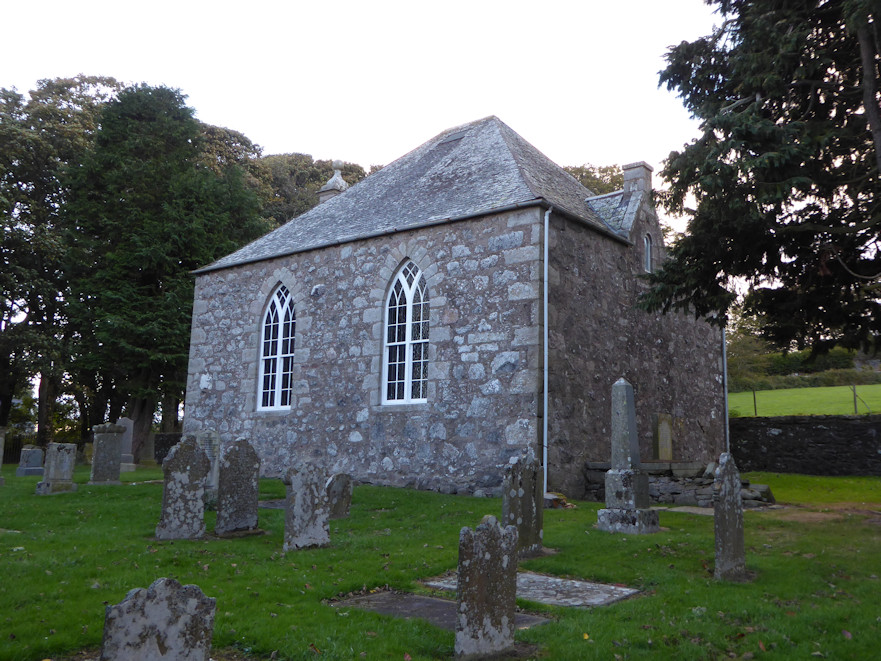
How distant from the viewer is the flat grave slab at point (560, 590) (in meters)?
6.97

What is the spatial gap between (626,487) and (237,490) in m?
5.80

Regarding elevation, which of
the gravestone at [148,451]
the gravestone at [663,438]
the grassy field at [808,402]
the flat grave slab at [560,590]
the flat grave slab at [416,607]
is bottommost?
the flat grave slab at [416,607]

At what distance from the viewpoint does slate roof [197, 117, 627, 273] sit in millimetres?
16703

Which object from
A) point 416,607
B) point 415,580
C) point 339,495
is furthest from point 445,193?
point 416,607

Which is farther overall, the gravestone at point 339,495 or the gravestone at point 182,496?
the gravestone at point 339,495

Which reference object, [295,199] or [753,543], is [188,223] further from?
[753,543]

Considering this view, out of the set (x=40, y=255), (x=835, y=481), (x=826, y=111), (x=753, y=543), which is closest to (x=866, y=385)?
(x=835, y=481)

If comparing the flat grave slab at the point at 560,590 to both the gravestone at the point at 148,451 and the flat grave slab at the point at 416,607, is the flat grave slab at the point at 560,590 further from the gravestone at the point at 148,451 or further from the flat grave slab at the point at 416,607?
the gravestone at the point at 148,451

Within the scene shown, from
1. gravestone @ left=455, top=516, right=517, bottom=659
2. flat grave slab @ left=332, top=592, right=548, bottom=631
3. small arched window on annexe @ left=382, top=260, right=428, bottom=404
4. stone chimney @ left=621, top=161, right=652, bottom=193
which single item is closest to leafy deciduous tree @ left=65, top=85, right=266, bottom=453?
small arched window on annexe @ left=382, top=260, right=428, bottom=404

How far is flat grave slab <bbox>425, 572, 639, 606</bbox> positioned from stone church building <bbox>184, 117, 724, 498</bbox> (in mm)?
6365

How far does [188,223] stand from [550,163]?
47.0 feet

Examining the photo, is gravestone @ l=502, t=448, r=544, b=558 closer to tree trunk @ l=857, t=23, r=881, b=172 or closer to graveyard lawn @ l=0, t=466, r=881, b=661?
graveyard lawn @ l=0, t=466, r=881, b=661

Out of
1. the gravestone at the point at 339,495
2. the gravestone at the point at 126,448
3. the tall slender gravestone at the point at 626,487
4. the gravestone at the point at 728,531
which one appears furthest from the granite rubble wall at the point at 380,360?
the gravestone at the point at 728,531

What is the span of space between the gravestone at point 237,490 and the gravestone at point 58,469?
6379 millimetres
